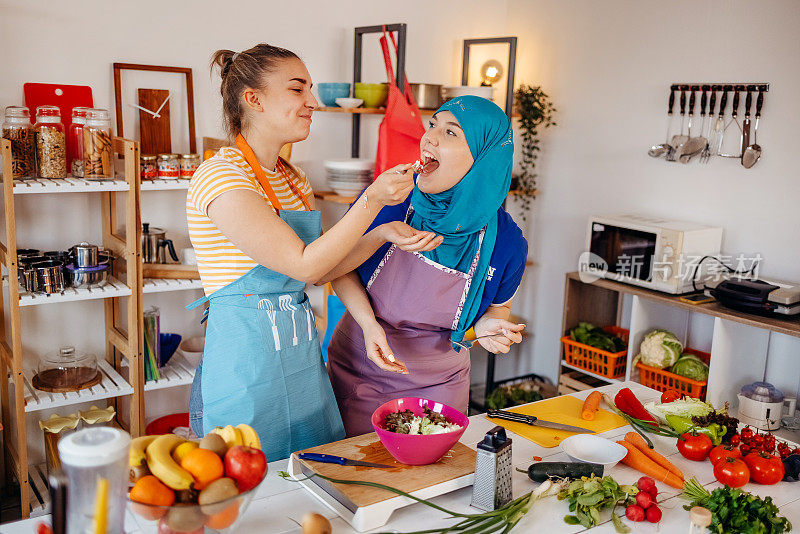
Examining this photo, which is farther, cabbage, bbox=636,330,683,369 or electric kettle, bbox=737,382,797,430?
cabbage, bbox=636,330,683,369

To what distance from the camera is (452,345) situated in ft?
6.80

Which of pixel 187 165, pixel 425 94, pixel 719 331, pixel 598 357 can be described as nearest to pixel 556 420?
pixel 719 331

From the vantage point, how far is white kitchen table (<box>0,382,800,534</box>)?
1.36 meters

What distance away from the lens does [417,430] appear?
152 centimetres

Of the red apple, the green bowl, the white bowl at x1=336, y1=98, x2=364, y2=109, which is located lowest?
the red apple

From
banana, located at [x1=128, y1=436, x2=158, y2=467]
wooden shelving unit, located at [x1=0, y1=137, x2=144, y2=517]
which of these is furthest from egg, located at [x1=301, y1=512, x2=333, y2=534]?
wooden shelving unit, located at [x1=0, y1=137, x2=144, y2=517]

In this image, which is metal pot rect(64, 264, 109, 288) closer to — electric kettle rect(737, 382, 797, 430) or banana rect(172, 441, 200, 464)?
banana rect(172, 441, 200, 464)

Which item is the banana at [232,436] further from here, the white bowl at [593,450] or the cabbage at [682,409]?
the cabbage at [682,409]

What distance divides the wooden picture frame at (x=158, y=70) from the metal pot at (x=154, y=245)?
0.41 m

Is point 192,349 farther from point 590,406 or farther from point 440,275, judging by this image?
point 590,406

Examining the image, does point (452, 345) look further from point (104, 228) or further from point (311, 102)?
point (104, 228)

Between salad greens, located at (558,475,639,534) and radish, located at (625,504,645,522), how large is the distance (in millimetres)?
26

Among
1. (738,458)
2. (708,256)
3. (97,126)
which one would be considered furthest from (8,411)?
(708,256)

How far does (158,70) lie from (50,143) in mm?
618
